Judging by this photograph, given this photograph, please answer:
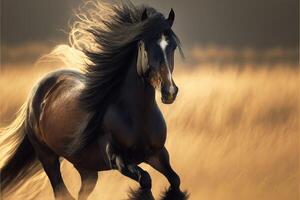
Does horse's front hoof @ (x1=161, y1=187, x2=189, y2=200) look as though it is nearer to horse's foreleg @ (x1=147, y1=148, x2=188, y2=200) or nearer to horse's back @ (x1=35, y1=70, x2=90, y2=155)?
horse's foreleg @ (x1=147, y1=148, x2=188, y2=200)

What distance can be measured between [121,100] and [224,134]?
1.40 meters

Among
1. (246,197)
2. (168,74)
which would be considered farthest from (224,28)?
(168,74)

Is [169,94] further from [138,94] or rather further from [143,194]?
[143,194]

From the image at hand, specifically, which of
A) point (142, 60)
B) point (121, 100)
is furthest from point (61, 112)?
point (142, 60)

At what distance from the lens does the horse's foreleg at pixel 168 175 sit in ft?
12.3

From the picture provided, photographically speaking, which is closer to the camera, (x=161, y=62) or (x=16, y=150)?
(x=161, y=62)

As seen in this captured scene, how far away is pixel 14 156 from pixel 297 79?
2239 mm

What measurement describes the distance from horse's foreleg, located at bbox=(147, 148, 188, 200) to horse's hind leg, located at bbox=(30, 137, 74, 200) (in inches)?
36.8

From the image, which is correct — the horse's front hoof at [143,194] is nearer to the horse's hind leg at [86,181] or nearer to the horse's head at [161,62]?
the horse's head at [161,62]

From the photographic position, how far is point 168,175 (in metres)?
3.77

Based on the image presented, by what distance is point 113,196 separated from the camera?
4.79 metres

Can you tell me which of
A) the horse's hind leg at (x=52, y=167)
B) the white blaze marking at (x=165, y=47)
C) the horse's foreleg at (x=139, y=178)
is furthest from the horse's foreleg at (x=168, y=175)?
the horse's hind leg at (x=52, y=167)

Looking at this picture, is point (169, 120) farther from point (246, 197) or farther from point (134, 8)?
point (134, 8)

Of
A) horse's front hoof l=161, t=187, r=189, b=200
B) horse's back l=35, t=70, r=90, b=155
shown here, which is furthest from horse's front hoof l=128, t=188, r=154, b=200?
horse's back l=35, t=70, r=90, b=155
